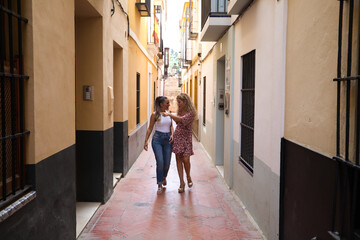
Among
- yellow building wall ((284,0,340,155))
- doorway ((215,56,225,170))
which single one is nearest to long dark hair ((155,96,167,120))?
doorway ((215,56,225,170))

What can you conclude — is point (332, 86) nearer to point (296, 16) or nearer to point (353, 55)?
point (353, 55)

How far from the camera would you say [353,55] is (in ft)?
7.55

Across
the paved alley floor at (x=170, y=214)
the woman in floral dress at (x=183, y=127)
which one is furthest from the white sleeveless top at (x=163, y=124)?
the paved alley floor at (x=170, y=214)

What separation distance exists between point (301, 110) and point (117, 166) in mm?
5118

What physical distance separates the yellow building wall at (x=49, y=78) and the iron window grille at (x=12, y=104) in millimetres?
71

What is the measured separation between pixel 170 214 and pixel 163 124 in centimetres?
177

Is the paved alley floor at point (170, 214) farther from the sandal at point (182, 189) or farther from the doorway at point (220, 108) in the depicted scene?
the doorway at point (220, 108)

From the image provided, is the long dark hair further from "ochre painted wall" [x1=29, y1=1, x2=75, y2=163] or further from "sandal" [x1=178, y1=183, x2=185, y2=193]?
"ochre painted wall" [x1=29, y1=1, x2=75, y2=163]

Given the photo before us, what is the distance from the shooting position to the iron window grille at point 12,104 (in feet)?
8.49

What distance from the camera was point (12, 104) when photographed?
2.72 metres

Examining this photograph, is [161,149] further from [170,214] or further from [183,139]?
[170,214]

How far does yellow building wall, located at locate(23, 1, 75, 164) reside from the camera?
9.38 feet

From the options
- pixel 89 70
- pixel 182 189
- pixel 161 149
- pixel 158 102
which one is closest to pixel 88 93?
pixel 89 70

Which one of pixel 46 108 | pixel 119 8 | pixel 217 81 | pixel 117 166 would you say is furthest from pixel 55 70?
pixel 217 81
